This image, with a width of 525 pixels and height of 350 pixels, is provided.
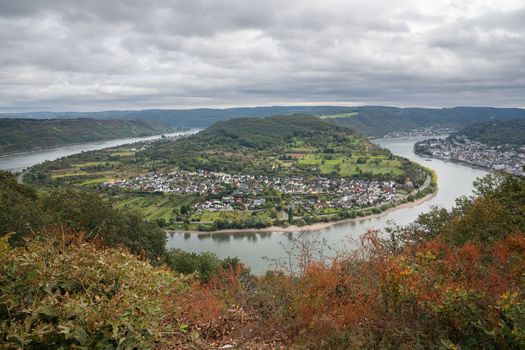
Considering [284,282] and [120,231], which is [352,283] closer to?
[284,282]

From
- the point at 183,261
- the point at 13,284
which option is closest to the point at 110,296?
the point at 13,284

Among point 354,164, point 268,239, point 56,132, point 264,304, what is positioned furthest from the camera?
point 56,132

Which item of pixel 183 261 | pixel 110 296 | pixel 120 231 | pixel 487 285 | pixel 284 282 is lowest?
pixel 183 261

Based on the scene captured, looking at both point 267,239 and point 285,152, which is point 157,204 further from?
point 285,152

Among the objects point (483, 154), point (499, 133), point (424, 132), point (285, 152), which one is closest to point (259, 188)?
point (285, 152)

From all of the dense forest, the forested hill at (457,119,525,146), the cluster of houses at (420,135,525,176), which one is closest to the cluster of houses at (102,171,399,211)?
the cluster of houses at (420,135,525,176)

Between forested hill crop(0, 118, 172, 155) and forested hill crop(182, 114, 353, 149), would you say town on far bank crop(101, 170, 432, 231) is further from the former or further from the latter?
forested hill crop(0, 118, 172, 155)

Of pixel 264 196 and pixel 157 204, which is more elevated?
pixel 264 196
